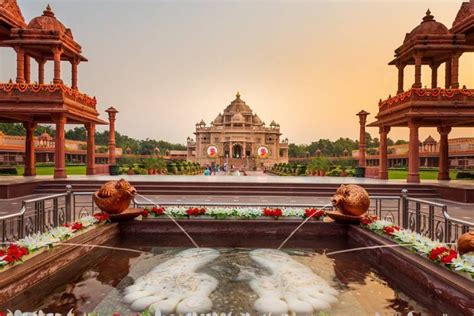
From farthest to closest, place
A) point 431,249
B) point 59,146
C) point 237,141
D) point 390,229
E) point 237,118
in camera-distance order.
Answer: point 237,118
point 237,141
point 59,146
point 390,229
point 431,249

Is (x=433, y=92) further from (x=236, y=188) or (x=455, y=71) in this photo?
(x=236, y=188)

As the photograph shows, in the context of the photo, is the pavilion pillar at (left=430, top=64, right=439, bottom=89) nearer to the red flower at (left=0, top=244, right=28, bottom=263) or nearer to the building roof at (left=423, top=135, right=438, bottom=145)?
the red flower at (left=0, top=244, right=28, bottom=263)

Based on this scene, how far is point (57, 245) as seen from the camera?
470 cm

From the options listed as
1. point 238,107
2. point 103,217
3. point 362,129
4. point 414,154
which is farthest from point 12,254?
point 238,107

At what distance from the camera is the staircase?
49.5ft

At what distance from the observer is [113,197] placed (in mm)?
6496

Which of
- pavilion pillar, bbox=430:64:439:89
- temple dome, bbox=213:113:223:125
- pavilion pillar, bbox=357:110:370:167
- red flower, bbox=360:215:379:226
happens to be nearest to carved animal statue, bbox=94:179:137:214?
red flower, bbox=360:215:379:226

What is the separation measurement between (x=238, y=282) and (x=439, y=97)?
15.6m

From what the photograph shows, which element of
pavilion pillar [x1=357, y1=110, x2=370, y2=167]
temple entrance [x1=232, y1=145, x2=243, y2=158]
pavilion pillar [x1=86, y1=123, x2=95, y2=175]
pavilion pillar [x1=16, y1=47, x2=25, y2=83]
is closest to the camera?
pavilion pillar [x1=16, y1=47, x2=25, y2=83]

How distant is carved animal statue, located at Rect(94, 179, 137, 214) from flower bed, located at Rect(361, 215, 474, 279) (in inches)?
188

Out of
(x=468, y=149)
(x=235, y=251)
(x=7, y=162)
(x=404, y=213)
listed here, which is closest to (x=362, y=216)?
(x=404, y=213)

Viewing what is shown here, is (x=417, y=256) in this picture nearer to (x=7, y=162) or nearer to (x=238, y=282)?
(x=238, y=282)

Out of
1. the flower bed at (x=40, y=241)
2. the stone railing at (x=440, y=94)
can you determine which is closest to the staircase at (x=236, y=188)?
the stone railing at (x=440, y=94)

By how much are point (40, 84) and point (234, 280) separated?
15.9 m
